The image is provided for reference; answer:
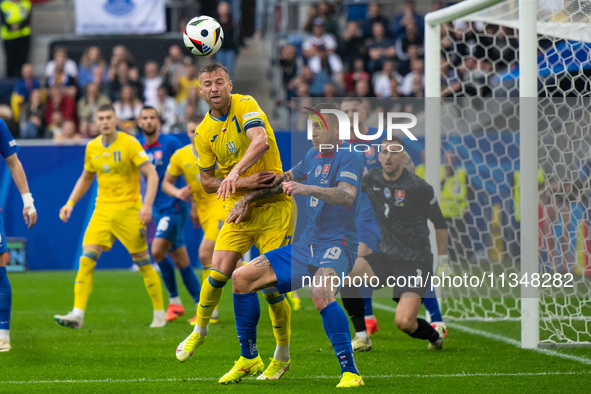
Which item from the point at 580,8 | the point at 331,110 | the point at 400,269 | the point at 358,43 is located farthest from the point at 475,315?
the point at 358,43

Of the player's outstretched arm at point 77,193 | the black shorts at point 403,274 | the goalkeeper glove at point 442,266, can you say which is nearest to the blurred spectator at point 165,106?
the player's outstretched arm at point 77,193

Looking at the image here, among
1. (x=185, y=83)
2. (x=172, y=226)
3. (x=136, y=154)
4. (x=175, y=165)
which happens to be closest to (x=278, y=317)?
(x=136, y=154)

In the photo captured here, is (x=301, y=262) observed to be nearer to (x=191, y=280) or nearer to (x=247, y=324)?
(x=247, y=324)

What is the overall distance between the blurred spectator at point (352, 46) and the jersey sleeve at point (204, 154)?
13.0 metres

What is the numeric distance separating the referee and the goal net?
84 centimetres

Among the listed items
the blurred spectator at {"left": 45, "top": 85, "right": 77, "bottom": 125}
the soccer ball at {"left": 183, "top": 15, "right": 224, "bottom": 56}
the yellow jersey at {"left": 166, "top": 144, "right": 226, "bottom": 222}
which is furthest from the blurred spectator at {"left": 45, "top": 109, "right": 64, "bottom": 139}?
the soccer ball at {"left": 183, "top": 15, "right": 224, "bottom": 56}

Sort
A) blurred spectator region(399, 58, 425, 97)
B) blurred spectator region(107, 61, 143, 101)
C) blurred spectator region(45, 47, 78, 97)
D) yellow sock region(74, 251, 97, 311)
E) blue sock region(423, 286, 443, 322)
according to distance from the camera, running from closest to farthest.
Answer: blue sock region(423, 286, 443, 322) → yellow sock region(74, 251, 97, 311) → blurred spectator region(399, 58, 425, 97) → blurred spectator region(45, 47, 78, 97) → blurred spectator region(107, 61, 143, 101)

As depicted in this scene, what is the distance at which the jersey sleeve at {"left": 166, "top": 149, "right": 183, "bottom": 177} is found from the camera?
10.1 m

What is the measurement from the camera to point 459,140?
15.5 metres

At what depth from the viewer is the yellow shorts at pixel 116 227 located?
9367mm

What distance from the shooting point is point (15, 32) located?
2042cm

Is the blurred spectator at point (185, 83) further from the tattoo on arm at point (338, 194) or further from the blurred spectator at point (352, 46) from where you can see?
the tattoo on arm at point (338, 194)

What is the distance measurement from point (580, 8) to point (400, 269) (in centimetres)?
302

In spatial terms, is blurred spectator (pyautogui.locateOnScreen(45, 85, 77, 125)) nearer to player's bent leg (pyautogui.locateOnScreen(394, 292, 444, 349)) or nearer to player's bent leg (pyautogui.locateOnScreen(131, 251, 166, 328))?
player's bent leg (pyautogui.locateOnScreen(131, 251, 166, 328))
